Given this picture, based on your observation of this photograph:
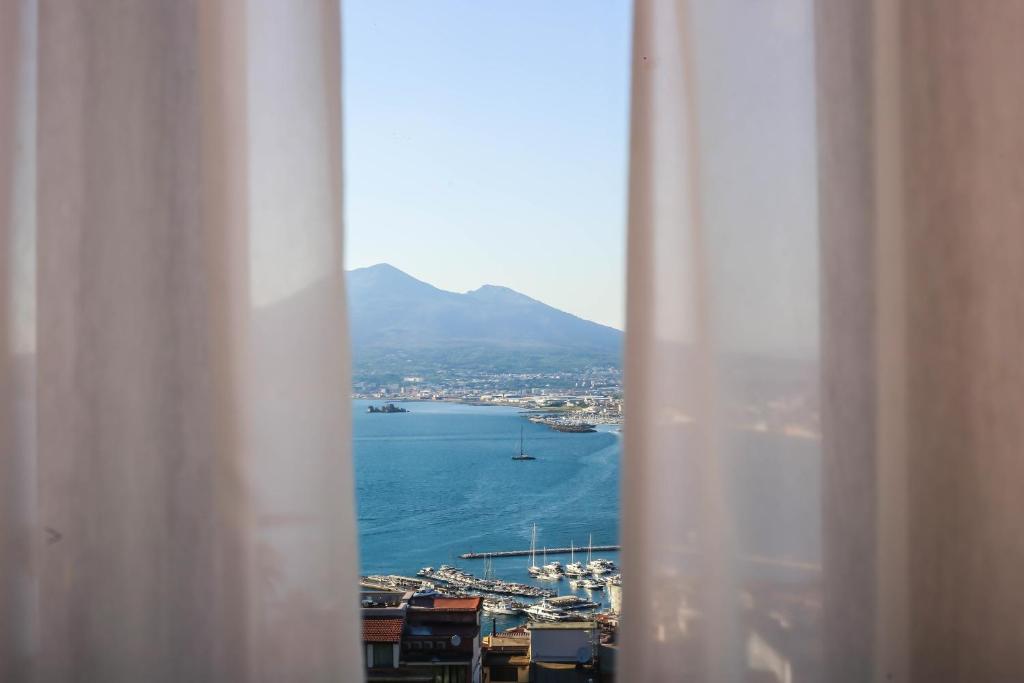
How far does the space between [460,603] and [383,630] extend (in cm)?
13

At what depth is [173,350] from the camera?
3.65 feet

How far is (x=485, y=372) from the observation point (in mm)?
1470

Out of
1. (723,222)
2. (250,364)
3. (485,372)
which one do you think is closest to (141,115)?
(250,364)

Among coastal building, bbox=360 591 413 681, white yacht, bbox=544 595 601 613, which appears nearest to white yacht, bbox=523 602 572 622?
white yacht, bbox=544 595 601 613

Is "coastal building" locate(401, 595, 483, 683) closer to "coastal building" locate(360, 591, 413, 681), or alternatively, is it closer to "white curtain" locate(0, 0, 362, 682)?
"coastal building" locate(360, 591, 413, 681)

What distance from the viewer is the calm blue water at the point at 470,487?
1342 millimetres

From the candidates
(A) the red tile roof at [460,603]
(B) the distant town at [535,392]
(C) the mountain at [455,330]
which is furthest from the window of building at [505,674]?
(C) the mountain at [455,330]

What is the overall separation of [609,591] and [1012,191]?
0.85 m

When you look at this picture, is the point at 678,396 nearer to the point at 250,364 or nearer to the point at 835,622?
the point at 835,622

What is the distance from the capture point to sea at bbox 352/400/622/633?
134 centimetres

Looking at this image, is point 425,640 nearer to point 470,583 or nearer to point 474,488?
point 470,583

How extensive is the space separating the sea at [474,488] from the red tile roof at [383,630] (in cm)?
8

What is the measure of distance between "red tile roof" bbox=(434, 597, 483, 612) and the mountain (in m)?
0.39

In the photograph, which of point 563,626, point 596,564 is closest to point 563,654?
point 563,626
